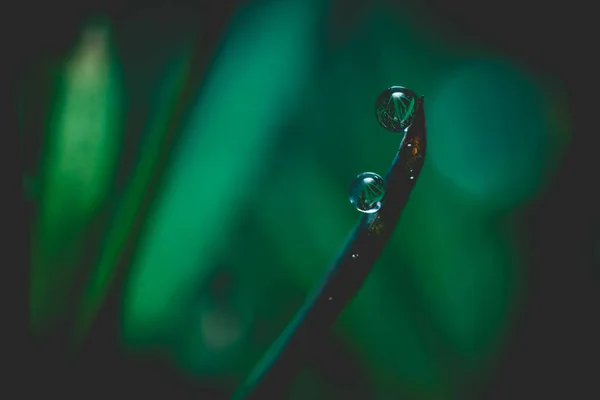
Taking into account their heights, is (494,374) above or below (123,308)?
above

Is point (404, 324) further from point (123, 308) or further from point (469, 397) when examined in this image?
point (123, 308)

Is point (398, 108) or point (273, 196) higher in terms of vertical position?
point (398, 108)

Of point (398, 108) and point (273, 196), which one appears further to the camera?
point (273, 196)

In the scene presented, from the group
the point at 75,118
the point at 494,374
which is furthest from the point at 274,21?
the point at 494,374

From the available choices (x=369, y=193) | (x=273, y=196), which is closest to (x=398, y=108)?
(x=369, y=193)

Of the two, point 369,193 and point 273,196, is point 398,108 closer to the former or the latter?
point 369,193
